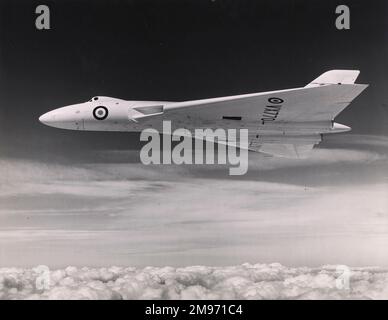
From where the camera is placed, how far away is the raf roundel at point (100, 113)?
38.6 feet

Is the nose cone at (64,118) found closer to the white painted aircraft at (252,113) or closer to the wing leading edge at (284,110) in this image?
the white painted aircraft at (252,113)

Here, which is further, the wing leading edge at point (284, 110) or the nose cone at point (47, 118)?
the nose cone at point (47, 118)

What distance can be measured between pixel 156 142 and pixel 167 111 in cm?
158

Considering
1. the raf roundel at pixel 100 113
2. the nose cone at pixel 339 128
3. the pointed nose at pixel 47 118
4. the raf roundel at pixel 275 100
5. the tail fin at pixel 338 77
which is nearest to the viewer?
the raf roundel at pixel 275 100

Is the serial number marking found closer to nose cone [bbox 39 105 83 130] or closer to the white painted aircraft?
the white painted aircraft

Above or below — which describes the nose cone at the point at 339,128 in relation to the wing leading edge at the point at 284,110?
below

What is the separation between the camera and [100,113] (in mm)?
11789

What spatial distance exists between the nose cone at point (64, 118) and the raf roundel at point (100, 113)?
53 cm

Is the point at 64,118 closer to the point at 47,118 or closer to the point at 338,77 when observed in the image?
the point at 47,118

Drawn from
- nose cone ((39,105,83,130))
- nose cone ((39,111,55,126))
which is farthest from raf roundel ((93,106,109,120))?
nose cone ((39,111,55,126))

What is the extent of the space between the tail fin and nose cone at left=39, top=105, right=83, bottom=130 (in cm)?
725

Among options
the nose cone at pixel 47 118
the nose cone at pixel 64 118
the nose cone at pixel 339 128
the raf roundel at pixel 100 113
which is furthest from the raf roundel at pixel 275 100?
the nose cone at pixel 47 118

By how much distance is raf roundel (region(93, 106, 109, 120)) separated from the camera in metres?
11.8
